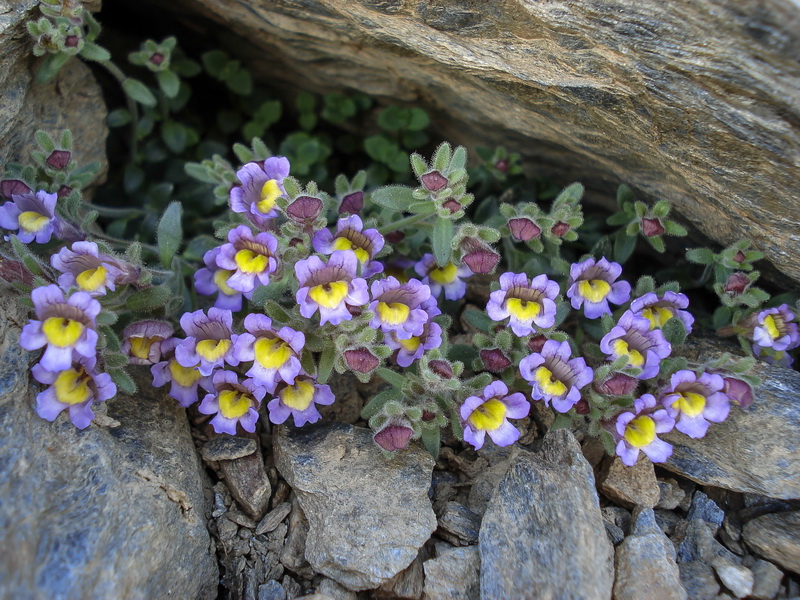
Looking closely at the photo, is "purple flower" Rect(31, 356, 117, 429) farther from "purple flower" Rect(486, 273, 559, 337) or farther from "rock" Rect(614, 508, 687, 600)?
"rock" Rect(614, 508, 687, 600)

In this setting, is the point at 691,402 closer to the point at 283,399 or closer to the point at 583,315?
the point at 583,315

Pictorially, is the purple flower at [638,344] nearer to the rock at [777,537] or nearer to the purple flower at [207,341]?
the rock at [777,537]

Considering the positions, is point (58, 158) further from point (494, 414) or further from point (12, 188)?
point (494, 414)

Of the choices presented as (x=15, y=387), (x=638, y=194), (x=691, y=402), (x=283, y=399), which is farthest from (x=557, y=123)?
(x=15, y=387)

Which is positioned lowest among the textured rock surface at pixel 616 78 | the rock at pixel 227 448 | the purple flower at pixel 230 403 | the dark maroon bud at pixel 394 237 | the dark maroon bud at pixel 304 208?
the rock at pixel 227 448

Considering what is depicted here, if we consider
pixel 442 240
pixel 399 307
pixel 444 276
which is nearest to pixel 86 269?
pixel 399 307

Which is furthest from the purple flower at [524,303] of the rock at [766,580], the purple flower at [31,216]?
the purple flower at [31,216]

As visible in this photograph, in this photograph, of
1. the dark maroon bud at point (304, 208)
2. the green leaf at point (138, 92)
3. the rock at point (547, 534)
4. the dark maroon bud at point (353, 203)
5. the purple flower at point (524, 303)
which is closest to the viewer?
the rock at point (547, 534)

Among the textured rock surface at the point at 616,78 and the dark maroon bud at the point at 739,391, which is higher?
the textured rock surface at the point at 616,78
